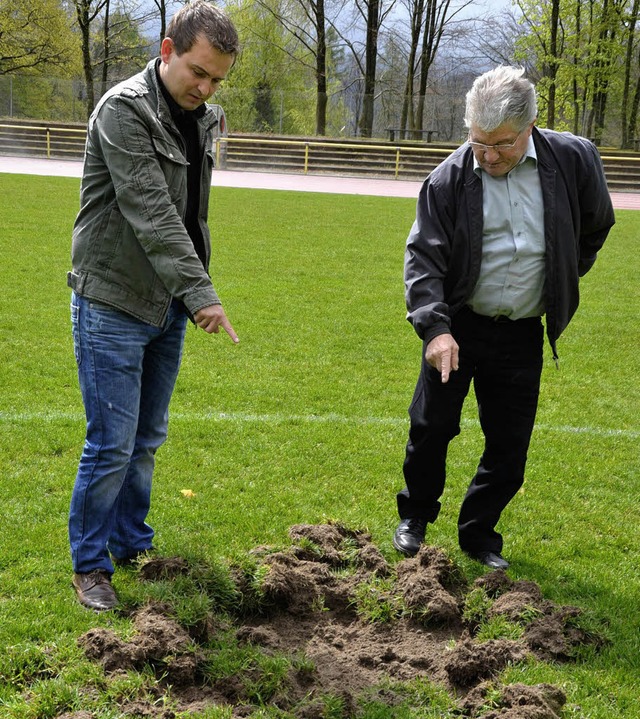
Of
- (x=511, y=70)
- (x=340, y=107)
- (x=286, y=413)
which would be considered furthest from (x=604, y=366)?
(x=340, y=107)

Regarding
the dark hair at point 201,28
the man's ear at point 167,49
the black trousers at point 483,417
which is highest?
the dark hair at point 201,28

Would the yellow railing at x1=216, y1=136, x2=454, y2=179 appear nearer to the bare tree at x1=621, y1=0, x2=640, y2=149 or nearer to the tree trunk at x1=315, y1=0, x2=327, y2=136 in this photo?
the tree trunk at x1=315, y1=0, x2=327, y2=136

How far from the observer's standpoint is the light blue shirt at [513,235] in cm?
364

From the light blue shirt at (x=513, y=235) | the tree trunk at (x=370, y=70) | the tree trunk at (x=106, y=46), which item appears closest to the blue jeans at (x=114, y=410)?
the light blue shirt at (x=513, y=235)

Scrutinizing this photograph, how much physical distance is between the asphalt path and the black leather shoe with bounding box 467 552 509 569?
804 inches

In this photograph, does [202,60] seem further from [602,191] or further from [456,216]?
[602,191]

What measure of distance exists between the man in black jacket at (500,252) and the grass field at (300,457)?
86cm

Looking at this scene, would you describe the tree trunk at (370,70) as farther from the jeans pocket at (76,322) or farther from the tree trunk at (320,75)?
the jeans pocket at (76,322)

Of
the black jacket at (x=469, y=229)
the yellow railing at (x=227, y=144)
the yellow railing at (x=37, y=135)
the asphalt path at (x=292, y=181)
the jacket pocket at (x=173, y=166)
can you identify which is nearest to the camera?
the jacket pocket at (x=173, y=166)

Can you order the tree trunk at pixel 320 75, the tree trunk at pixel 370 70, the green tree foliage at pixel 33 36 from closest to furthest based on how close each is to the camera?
the tree trunk at pixel 320 75 → the tree trunk at pixel 370 70 → the green tree foliage at pixel 33 36

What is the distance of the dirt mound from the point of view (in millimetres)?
3062

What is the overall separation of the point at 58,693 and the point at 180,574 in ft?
2.82

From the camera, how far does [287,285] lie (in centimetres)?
1038

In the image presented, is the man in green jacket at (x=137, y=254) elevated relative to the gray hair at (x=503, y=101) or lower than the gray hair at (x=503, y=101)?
lower
